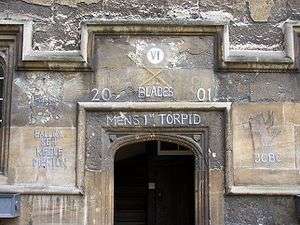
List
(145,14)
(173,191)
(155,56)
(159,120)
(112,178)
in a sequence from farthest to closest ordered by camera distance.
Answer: (173,191), (145,14), (155,56), (159,120), (112,178)

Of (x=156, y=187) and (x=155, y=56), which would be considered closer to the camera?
(x=155, y=56)

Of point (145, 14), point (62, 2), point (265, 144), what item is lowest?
point (265, 144)

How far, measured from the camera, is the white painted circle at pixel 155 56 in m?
9.16

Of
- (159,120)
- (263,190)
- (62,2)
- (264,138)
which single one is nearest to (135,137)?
(159,120)

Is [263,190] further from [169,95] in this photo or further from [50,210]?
[50,210]

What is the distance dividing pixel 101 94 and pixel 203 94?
1.49 m

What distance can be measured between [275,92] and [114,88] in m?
2.37

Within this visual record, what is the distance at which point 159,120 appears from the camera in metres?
9.01

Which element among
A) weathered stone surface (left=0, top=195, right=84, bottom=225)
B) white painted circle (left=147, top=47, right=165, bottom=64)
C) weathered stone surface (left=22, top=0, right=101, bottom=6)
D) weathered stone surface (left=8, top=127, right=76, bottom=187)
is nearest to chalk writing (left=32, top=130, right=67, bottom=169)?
weathered stone surface (left=8, top=127, right=76, bottom=187)

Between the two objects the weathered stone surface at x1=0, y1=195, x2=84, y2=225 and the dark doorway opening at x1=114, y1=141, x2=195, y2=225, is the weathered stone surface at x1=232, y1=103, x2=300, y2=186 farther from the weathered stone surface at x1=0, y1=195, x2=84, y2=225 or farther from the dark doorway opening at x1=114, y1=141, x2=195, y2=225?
the weathered stone surface at x1=0, y1=195, x2=84, y2=225

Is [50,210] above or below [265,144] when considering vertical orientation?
below

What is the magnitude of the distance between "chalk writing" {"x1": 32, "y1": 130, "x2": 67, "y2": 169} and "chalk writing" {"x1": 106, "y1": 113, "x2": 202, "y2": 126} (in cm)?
79

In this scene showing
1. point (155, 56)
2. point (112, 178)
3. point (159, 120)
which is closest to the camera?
point (112, 178)

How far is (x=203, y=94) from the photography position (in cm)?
908
